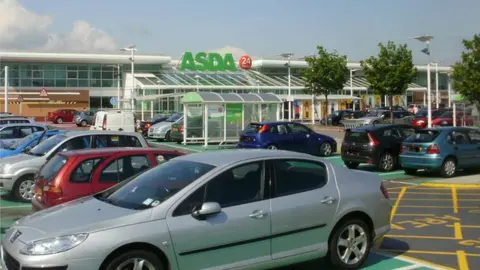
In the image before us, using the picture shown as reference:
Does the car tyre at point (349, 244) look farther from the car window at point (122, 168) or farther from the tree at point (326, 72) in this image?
the tree at point (326, 72)

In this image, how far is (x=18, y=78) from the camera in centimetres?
6538

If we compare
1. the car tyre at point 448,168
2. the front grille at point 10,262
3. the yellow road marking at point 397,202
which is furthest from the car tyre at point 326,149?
the front grille at point 10,262

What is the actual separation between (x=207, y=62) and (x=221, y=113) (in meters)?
37.7

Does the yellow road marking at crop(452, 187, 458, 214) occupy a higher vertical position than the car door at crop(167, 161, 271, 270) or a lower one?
lower

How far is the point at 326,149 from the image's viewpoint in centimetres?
2323

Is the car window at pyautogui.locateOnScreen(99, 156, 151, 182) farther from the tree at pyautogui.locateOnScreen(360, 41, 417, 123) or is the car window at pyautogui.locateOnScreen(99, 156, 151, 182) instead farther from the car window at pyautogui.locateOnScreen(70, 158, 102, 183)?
the tree at pyautogui.locateOnScreen(360, 41, 417, 123)

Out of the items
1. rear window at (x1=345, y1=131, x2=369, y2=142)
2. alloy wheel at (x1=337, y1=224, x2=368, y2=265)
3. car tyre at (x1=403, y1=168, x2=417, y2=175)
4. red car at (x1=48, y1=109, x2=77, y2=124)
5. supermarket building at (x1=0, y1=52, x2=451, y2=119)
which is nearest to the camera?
alloy wheel at (x1=337, y1=224, x2=368, y2=265)

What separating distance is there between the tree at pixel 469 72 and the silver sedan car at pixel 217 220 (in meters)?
20.3

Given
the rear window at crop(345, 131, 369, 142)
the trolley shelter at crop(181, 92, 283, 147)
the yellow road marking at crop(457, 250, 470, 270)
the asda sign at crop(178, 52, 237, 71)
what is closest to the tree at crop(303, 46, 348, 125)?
the asda sign at crop(178, 52, 237, 71)

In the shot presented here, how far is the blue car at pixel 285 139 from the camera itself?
873 inches

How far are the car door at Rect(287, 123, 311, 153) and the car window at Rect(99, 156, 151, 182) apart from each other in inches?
535

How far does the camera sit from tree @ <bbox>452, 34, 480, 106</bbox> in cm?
2530

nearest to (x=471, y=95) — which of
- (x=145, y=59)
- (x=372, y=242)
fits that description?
(x=372, y=242)

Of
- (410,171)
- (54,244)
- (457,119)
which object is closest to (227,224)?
(54,244)
